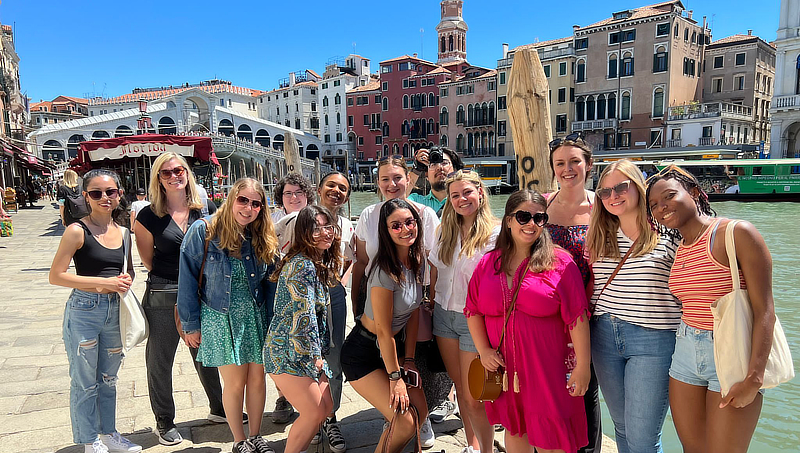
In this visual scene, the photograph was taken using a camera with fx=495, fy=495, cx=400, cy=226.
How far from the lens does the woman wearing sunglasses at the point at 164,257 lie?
9.09 feet

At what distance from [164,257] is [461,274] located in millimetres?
1667

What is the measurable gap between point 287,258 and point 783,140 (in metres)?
35.8

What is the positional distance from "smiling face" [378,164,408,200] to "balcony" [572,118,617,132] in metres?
34.2

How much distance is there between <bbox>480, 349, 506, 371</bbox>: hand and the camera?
219 cm

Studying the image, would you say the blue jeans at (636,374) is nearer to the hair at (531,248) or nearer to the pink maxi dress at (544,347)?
the pink maxi dress at (544,347)

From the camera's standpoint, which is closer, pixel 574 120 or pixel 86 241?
pixel 86 241

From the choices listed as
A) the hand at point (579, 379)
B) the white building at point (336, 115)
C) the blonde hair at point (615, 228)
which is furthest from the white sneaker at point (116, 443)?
the white building at point (336, 115)

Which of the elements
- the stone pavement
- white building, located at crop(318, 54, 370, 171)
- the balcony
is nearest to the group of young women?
the stone pavement

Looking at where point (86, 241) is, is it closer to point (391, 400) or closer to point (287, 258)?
point (287, 258)

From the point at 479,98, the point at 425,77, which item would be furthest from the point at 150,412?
the point at 425,77

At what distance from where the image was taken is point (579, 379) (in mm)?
2090

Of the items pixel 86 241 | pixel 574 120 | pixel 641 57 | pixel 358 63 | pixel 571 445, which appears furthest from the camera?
pixel 358 63

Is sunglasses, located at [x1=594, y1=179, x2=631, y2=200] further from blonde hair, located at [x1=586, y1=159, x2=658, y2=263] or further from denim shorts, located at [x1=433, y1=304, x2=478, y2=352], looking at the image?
denim shorts, located at [x1=433, y1=304, x2=478, y2=352]

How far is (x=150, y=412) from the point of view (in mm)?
3305
